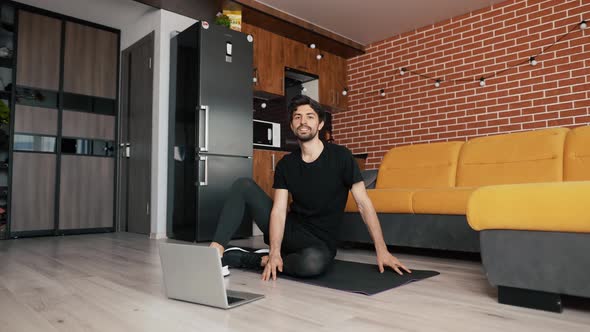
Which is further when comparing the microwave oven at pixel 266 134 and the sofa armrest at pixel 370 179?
the microwave oven at pixel 266 134

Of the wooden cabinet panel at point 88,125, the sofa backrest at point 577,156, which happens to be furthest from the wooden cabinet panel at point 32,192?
the sofa backrest at point 577,156

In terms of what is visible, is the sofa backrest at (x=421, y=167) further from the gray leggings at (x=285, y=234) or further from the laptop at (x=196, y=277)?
the laptop at (x=196, y=277)

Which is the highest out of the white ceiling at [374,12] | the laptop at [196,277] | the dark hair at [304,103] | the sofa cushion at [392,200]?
the white ceiling at [374,12]

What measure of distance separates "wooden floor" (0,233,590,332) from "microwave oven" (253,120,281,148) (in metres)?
2.47

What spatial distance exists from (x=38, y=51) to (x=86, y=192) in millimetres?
1594

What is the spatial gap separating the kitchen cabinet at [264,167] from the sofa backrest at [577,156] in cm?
268

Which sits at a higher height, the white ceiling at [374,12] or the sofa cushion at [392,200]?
the white ceiling at [374,12]

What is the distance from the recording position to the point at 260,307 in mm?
1510

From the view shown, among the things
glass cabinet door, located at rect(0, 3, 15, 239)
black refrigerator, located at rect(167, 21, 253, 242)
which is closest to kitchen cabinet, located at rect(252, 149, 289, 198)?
black refrigerator, located at rect(167, 21, 253, 242)

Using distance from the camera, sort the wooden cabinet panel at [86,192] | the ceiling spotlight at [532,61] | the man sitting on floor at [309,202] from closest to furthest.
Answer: the man sitting on floor at [309,202], the ceiling spotlight at [532,61], the wooden cabinet panel at [86,192]

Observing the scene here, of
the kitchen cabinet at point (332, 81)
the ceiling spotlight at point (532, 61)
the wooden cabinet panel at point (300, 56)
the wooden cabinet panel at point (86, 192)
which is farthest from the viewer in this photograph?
the kitchen cabinet at point (332, 81)

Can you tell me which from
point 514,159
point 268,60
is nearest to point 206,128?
point 268,60

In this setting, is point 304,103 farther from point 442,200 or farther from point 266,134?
point 266,134

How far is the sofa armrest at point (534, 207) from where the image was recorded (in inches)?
54.6
